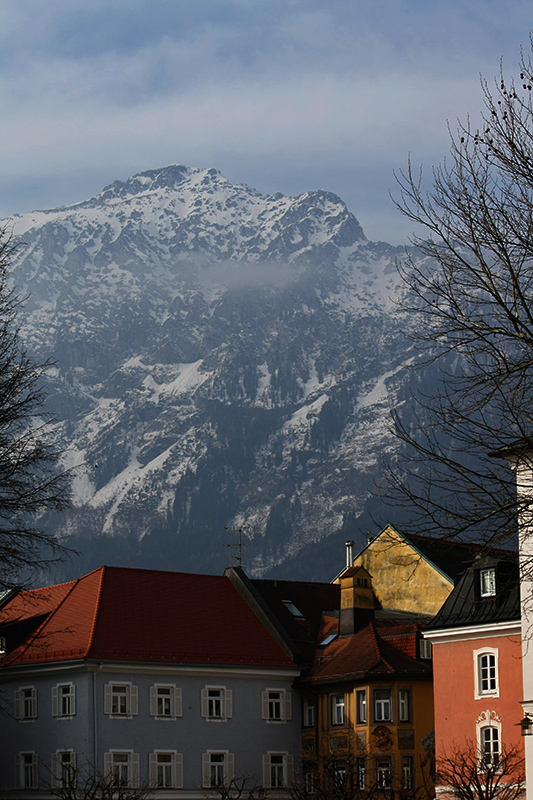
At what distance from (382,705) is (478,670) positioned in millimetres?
8979

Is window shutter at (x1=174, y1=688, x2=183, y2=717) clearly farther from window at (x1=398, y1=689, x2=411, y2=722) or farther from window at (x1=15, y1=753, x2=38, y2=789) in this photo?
window at (x1=398, y1=689, x2=411, y2=722)

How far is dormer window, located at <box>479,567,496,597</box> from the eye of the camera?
4994 centimetres

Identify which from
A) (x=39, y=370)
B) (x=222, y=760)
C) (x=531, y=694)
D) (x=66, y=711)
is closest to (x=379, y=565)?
(x=222, y=760)

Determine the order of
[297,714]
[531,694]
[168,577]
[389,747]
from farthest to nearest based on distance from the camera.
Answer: [168,577] < [297,714] < [389,747] < [531,694]

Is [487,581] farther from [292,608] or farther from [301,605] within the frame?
[301,605]

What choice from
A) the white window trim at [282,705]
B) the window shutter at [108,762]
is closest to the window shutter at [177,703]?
the window shutter at [108,762]

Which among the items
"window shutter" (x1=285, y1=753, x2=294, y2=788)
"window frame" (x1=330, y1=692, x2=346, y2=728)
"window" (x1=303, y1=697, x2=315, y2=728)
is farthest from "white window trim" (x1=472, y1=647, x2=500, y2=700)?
"window shutter" (x1=285, y1=753, x2=294, y2=788)

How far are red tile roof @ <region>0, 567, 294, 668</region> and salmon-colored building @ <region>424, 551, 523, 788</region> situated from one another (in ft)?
41.7

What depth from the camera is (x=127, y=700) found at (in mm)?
57188

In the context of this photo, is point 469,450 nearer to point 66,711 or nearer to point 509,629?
point 509,629

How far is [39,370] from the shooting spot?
31.6 m

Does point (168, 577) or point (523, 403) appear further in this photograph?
point (168, 577)

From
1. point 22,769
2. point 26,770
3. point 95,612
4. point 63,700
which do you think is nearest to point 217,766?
point 63,700

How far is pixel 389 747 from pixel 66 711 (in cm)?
1476
